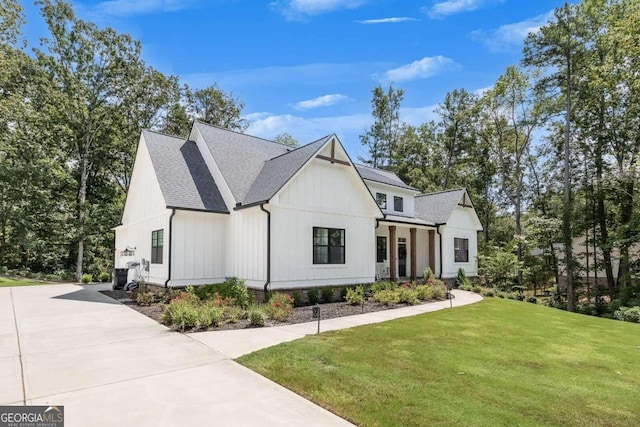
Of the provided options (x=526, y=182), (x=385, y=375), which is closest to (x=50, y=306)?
(x=385, y=375)

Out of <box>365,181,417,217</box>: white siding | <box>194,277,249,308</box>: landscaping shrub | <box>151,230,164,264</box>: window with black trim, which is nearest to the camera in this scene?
<box>194,277,249,308</box>: landscaping shrub

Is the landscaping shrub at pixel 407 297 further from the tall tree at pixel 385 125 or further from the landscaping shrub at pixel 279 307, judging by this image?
the tall tree at pixel 385 125

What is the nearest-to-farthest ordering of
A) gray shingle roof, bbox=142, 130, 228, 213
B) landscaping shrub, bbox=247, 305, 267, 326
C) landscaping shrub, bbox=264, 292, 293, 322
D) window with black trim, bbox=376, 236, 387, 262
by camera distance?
1. landscaping shrub, bbox=247, 305, 267, 326
2. landscaping shrub, bbox=264, 292, 293, 322
3. gray shingle roof, bbox=142, 130, 228, 213
4. window with black trim, bbox=376, 236, 387, 262

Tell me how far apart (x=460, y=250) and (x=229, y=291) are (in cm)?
1518

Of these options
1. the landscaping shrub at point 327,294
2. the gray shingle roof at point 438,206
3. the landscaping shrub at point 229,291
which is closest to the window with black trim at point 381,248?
the gray shingle roof at point 438,206

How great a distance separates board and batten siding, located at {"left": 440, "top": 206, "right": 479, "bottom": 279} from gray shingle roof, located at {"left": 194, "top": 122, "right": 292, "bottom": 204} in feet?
35.0

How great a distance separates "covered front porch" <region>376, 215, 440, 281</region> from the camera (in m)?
18.3

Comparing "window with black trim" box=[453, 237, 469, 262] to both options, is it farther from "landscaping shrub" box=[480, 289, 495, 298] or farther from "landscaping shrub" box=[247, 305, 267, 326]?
"landscaping shrub" box=[247, 305, 267, 326]

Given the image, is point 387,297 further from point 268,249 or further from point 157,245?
point 157,245

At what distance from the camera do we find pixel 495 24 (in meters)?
14.8

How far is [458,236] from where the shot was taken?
21.5 m

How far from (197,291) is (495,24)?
15677 millimetres

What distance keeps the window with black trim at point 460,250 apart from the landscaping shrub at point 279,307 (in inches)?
521

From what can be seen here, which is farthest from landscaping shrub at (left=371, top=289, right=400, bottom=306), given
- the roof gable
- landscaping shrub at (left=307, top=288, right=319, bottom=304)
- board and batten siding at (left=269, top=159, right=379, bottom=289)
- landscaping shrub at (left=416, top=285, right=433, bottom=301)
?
the roof gable
